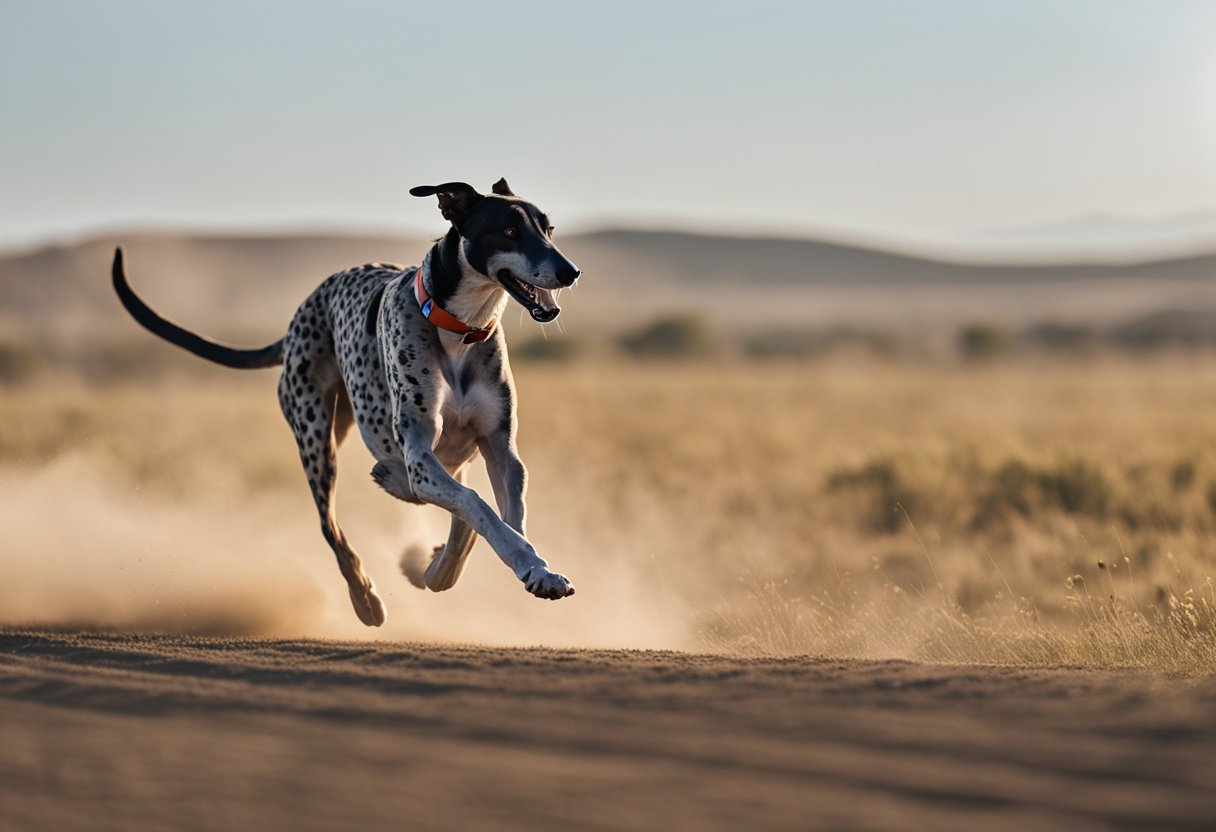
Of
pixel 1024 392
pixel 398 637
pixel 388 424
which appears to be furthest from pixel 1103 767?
pixel 1024 392

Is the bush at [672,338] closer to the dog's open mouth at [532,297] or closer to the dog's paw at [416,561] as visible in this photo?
the dog's paw at [416,561]

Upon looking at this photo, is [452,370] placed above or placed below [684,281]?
above

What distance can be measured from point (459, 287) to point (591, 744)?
3157 mm

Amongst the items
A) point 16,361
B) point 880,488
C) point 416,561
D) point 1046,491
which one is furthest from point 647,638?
point 16,361

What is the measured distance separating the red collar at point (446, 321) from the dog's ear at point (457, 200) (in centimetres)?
39

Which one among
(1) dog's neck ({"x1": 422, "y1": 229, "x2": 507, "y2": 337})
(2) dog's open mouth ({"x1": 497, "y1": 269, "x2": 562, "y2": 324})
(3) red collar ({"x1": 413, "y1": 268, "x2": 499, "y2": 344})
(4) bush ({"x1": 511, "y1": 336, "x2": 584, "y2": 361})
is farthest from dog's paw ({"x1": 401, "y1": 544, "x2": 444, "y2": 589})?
(4) bush ({"x1": 511, "y1": 336, "x2": 584, "y2": 361})

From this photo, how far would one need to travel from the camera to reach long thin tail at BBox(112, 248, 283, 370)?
400 inches

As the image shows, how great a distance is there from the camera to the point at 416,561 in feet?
30.0

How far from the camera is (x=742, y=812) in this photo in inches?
174

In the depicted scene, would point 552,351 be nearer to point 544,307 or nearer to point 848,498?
point 848,498

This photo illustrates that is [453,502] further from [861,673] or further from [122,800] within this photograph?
[122,800]

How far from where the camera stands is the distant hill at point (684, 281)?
308ft

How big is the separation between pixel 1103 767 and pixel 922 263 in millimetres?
130017

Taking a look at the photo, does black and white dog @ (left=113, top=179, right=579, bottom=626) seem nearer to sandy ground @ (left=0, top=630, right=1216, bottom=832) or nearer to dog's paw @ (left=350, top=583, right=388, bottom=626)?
dog's paw @ (left=350, top=583, right=388, bottom=626)
